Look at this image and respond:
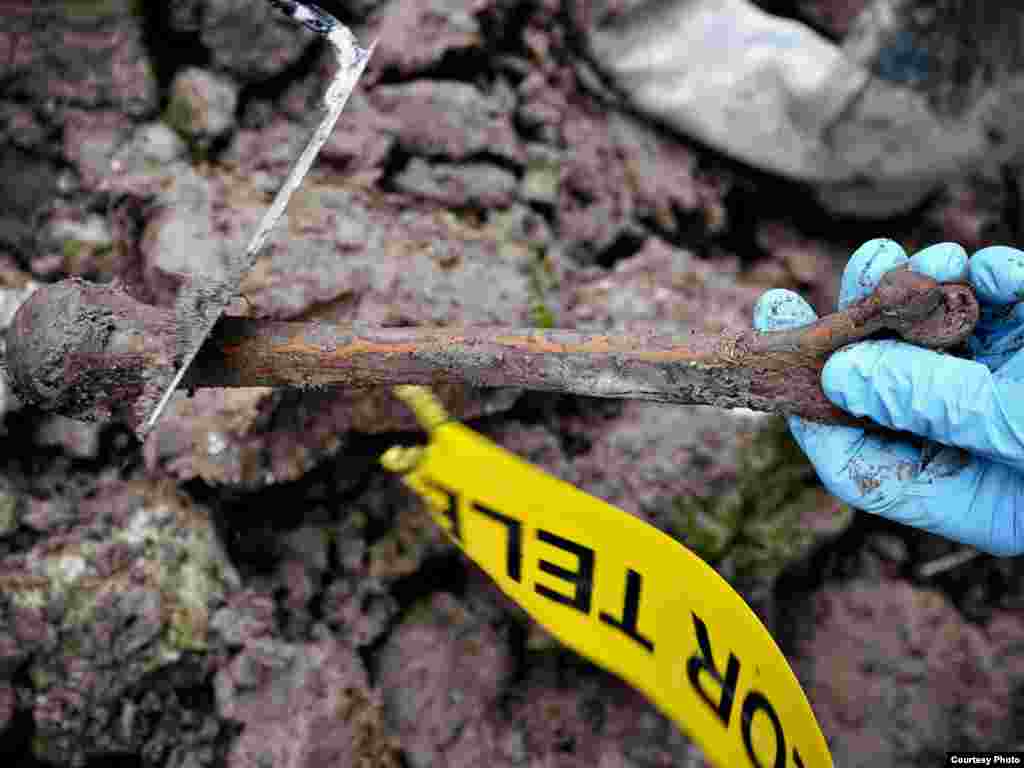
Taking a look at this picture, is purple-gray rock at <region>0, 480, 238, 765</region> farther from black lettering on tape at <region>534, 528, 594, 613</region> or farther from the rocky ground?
black lettering on tape at <region>534, 528, 594, 613</region>

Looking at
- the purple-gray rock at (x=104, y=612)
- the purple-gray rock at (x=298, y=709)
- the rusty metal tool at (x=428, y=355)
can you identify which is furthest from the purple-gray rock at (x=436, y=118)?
the purple-gray rock at (x=298, y=709)

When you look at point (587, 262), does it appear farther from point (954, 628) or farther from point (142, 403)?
point (954, 628)

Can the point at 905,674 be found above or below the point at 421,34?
below

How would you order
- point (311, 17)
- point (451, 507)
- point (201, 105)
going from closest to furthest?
point (311, 17)
point (451, 507)
point (201, 105)

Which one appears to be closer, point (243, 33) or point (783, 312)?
point (783, 312)

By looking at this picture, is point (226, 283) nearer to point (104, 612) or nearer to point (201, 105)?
point (104, 612)

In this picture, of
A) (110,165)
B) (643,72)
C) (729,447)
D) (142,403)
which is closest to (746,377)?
(729,447)

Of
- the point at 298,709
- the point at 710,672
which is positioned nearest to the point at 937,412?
the point at 710,672

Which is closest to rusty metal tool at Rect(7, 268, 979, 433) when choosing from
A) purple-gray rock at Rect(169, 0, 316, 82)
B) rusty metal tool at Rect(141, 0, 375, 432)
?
rusty metal tool at Rect(141, 0, 375, 432)
